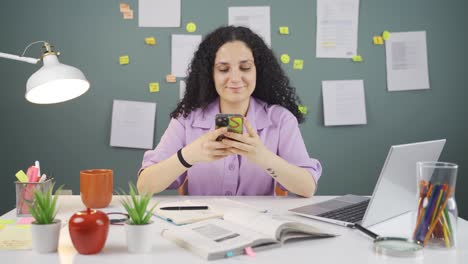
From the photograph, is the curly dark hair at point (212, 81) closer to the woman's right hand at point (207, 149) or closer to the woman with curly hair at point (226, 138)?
the woman with curly hair at point (226, 138)

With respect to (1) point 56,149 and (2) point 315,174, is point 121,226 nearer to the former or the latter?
(2) point 315,174

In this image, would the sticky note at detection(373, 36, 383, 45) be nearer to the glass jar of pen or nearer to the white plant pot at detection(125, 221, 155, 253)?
the glass jar of pen

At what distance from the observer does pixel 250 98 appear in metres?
2.03

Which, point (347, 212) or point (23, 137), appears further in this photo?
point (23, 137)

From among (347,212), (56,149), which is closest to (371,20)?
(347,212)

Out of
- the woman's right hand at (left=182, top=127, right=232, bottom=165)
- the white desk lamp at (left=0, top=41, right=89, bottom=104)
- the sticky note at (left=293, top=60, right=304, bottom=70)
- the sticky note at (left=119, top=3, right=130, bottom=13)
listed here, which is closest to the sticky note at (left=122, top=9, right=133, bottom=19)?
the sticky note at (left=119, top=3, right=130, bottom=13)

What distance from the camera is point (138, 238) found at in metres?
1.05

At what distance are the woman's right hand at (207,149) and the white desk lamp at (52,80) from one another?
41cm

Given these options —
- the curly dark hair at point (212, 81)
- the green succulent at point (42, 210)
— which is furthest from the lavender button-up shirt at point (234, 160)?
the green succulent at point (42, 210)

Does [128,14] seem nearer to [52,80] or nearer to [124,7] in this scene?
[124,7]

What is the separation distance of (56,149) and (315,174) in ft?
5.72

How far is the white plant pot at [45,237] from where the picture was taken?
3.44 feet

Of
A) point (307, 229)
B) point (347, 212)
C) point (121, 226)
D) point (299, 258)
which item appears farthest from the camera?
point (347, 212)

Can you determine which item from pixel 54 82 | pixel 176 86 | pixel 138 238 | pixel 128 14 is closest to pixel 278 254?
pixel 138 238
